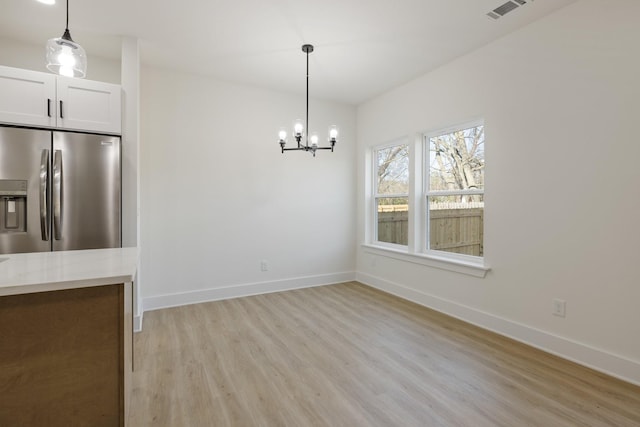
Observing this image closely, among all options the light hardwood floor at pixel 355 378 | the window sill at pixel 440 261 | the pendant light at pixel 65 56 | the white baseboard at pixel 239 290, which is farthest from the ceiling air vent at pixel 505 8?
the white baseboard at pixel 239 290

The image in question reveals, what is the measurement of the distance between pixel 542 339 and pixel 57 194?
4326 millimetres

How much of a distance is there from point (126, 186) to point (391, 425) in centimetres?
308

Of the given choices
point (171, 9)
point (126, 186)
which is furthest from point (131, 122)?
point (171, 9)

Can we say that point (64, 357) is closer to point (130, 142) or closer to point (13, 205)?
point (13, 205)

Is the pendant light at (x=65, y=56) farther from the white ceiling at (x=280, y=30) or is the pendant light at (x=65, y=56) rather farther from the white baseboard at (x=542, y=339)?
the white baseboard at (x=542, y=339)

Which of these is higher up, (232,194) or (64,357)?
(232,194)

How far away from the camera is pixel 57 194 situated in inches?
108

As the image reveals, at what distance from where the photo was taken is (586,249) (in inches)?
99.7

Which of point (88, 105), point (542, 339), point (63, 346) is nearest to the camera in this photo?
point (63, 346)

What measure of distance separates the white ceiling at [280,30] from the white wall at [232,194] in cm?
51

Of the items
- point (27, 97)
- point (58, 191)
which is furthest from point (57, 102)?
point (58, 191)

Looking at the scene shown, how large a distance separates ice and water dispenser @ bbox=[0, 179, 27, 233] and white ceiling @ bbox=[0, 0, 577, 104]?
1470 millimetres

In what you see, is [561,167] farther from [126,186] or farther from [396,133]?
[126,186]

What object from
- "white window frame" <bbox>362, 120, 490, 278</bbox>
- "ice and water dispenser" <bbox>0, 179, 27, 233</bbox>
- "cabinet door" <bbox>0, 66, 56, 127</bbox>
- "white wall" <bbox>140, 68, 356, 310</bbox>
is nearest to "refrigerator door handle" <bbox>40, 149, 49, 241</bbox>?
"ice and water dispenser" <bbox>0, 179, 27, 233</bbox>
